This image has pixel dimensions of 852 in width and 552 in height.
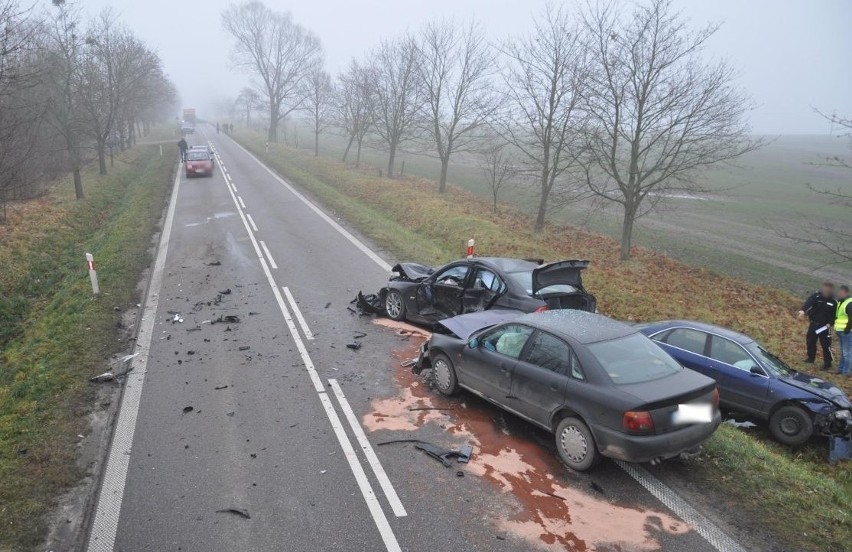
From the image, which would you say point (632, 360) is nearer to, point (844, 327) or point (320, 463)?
point (320, 463)

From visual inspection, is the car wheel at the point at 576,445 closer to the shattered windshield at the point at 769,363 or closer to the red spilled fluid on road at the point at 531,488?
the red spilled fluid on road at the point at 531,488

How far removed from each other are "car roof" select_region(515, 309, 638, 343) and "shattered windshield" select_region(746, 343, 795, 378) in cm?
297

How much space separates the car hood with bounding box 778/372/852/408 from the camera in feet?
24.4

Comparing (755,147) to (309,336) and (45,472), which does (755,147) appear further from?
(45,472)

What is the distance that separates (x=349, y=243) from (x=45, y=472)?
11.1 meters

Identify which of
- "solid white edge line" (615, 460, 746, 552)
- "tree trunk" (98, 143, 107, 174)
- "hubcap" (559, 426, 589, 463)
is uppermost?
"tree trunk" (98, 143, 107, 174)

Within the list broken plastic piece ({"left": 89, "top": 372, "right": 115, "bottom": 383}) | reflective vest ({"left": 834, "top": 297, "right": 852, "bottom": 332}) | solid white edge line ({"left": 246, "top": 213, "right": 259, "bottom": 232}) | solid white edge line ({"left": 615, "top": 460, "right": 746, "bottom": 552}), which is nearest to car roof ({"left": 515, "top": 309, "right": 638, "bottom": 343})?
solid white edge line ({"left": 615, "top": 460, "right": 746, "bottom": 552})

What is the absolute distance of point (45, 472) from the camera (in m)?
5.58

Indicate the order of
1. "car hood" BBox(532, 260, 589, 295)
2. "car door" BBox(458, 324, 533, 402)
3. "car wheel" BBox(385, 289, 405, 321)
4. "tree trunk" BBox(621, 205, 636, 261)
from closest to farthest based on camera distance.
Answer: "car door" BBox(458, 324, 533, 402), "car hood" BBox(532, 260, 589, 295), "car wheel" BBox(385, 289, 405, 321), "tree trunk" BBox(621, 205, 636, 261)

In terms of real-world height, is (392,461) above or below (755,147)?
below

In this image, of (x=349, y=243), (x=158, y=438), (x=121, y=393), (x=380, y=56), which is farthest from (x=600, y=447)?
(x=380, y=56)

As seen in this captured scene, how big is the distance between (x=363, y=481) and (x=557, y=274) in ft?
16.0

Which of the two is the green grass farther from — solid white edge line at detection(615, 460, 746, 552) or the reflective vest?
the reflective vest

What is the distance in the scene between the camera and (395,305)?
1046 centimetres
